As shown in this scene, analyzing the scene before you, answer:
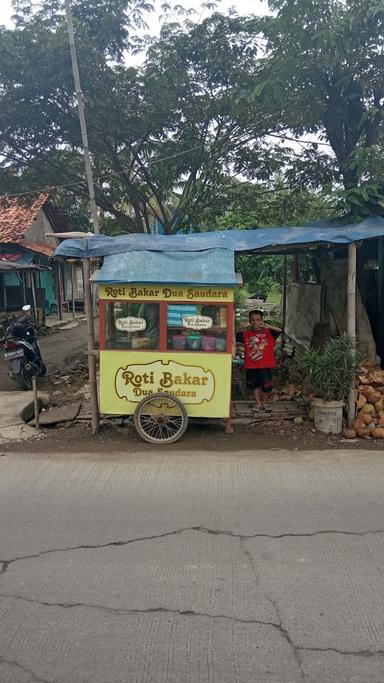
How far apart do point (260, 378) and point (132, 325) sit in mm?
2111

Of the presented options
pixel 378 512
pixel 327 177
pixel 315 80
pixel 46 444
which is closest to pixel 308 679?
pixel 378 512

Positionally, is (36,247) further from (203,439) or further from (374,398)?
(374,398)

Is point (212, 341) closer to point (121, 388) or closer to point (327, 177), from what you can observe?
point (121, 388)

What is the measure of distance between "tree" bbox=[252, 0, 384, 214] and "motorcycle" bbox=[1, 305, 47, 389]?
18.9ft

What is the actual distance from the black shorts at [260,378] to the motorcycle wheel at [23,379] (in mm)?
4338

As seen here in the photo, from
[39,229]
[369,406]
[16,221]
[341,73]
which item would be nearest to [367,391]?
[369,406]

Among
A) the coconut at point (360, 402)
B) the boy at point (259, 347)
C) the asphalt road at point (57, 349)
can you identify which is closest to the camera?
the coconut at point (360, 402)

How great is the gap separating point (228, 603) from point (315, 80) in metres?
7.39

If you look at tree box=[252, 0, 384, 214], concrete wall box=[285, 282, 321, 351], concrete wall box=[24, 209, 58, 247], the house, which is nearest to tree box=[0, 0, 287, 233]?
tree box=[252, 0, 384, 214]

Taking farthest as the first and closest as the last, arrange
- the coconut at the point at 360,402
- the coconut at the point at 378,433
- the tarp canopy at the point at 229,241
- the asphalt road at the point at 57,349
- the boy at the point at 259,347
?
the asphalt road at the point at 57,349 → the boy at the point at 259,347 → the coconut at the point at 360,402 → the tarp canopy at the point at 229,241 → the coconut at the point at 378,433

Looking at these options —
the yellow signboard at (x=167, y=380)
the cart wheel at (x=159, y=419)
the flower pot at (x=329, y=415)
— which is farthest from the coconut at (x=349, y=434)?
the cart wheel at (x=159, y=419)

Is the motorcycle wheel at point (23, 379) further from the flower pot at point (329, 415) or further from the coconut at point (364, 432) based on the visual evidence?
the coconut at point (364, 432)

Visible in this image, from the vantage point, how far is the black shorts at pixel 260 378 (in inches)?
289

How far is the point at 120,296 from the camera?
6.26 meters
